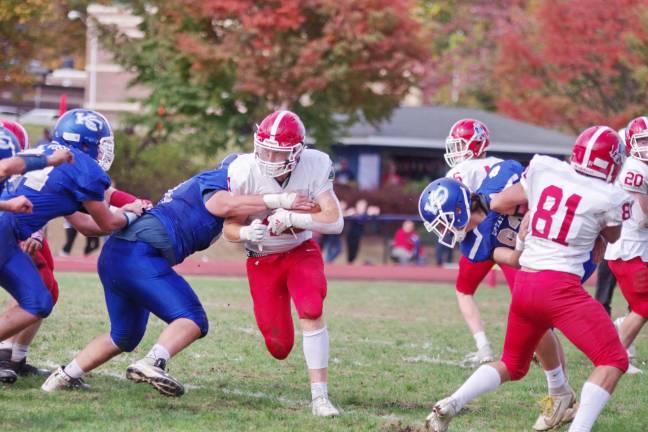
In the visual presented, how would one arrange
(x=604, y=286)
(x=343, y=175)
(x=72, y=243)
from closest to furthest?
(x=604, y=286), (x=72, y=243), (x=343, y=175)

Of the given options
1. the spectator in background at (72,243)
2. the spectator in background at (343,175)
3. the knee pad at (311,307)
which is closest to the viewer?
the knee pad at (311,307)

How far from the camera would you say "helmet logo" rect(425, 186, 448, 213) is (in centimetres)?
597

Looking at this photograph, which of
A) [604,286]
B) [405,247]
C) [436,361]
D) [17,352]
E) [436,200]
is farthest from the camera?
[405,247]

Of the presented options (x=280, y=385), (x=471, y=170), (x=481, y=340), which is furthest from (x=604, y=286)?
(x=280, y=385)

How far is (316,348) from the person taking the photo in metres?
6.25

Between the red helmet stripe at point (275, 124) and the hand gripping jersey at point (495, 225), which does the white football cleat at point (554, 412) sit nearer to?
the hand gripping jersey at point (495, 225)

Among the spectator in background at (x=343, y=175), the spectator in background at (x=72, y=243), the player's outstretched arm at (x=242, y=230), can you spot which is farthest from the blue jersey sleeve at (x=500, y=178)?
the spectator in background at (x=343, y=175)

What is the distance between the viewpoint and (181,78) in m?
23.0

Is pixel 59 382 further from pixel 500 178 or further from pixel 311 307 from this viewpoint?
pixel 500 178

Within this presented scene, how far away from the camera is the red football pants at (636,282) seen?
26.0 ft

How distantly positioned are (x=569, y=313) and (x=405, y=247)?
15089mm

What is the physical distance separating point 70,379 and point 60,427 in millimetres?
942

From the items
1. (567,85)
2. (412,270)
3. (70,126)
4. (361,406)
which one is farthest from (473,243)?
(567,85)

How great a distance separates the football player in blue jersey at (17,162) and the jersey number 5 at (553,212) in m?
2.49
